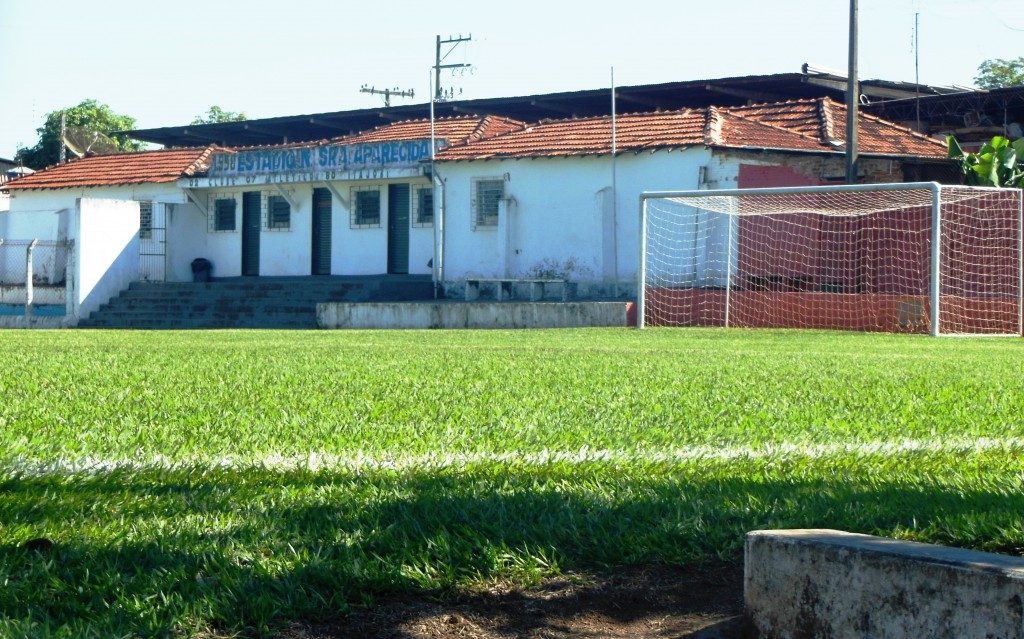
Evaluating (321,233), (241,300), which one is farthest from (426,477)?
(321,233)

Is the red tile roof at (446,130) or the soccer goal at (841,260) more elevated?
the red tile roof at (446,130)

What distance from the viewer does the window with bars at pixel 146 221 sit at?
3631 centimetres

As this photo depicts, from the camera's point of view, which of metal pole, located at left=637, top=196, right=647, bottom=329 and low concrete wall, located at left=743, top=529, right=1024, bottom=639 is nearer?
low concrete wall, located at left=743, top=529, right=1024, bottom=639

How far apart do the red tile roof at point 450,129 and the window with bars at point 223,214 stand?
12.2 feet

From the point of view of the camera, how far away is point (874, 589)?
2.78 meters

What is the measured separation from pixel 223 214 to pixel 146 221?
2173mm

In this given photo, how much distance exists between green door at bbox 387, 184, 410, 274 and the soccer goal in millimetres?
9168

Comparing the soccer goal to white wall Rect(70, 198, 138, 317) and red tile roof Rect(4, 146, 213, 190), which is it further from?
red tile roof Rect(4, 146, 213, 190)

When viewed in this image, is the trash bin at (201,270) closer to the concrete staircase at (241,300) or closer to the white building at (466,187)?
the white building at (466,187)

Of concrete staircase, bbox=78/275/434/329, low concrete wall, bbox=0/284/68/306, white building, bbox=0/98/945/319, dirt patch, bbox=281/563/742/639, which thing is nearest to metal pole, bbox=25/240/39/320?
concrete staircase, bbox=78/275/434/329

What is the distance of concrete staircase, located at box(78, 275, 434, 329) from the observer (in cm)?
2958

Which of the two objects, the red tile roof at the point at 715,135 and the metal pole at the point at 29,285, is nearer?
the red tile roof at the point at 715,135

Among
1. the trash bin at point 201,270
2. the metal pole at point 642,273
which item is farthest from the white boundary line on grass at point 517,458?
the trash bin at point 201,270

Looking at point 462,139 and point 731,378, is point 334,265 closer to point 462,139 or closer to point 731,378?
point 462,139
